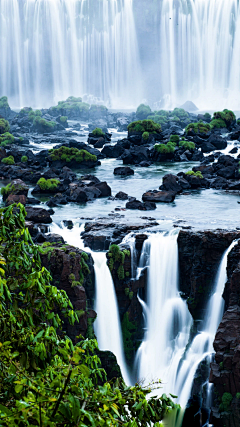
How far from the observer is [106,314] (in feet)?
38.1

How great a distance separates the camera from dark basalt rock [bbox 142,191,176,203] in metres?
18.6

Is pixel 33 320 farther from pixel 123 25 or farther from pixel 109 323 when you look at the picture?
pixel 123 25

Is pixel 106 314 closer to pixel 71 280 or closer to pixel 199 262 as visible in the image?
pixel 71 280

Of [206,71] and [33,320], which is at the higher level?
[206,71]

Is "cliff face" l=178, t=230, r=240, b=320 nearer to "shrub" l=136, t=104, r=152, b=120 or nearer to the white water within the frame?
the white water

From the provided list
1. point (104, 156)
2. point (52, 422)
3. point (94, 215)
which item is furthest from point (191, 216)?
point (104, 156)

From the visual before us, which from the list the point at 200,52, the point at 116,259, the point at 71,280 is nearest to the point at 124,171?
the point at 116,259

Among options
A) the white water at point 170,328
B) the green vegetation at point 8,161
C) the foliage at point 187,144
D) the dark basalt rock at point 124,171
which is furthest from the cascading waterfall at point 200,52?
the white water at point 170,328

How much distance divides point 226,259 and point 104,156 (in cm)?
2035

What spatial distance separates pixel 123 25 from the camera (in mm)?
75750

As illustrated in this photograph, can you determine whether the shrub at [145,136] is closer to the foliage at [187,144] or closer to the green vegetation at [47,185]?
the foliage at [187,144]

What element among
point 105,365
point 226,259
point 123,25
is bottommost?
point 105,365

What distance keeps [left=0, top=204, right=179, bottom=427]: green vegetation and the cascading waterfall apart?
70738 millimetres

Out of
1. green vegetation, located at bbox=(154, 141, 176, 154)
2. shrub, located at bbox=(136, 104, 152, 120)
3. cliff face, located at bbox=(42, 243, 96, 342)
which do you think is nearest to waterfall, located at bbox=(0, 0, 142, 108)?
shrub, located at bbox=(136, 104, 152, 120)
